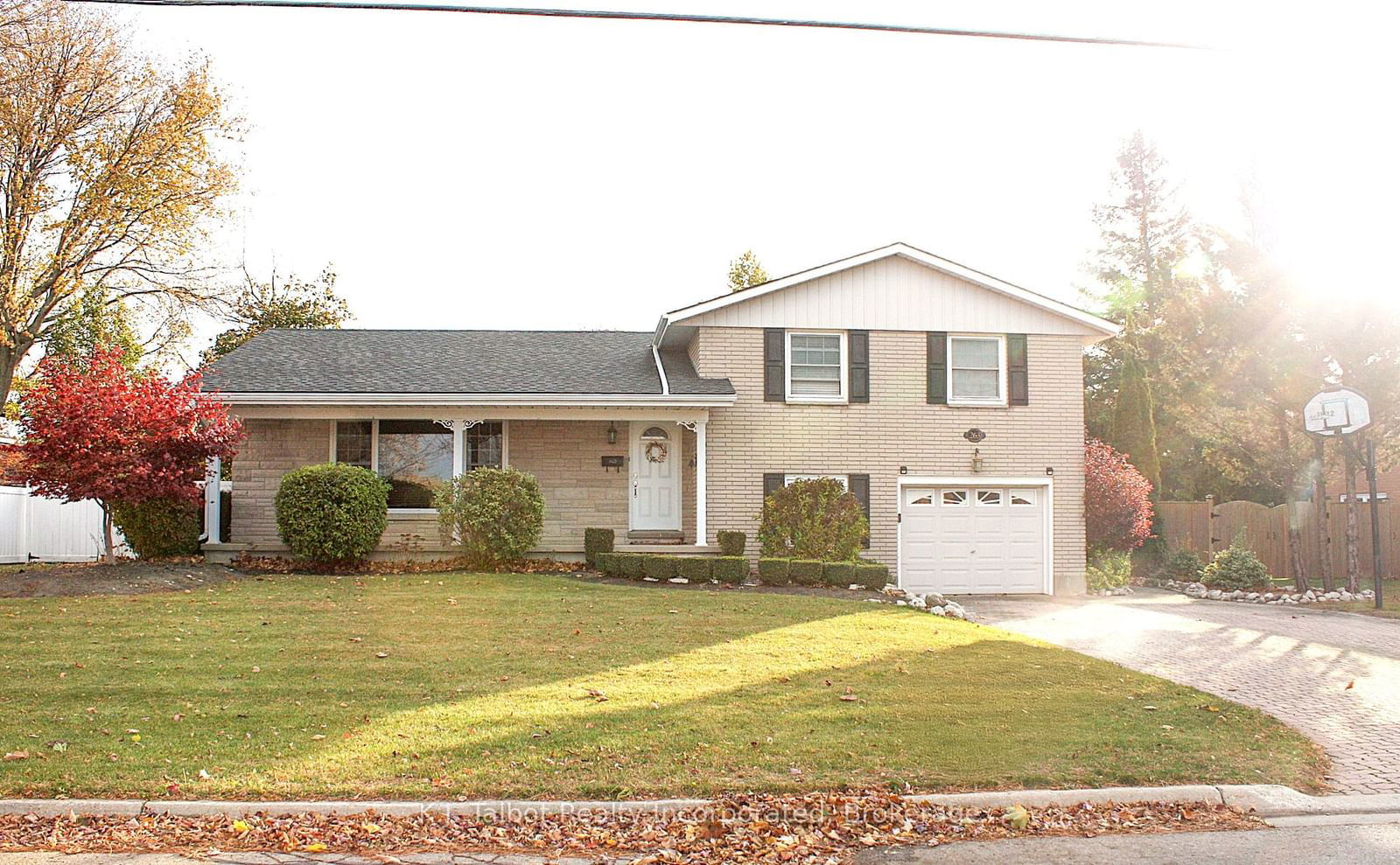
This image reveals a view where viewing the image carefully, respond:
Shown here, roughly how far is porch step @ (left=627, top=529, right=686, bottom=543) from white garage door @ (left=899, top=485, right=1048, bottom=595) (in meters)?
3.99

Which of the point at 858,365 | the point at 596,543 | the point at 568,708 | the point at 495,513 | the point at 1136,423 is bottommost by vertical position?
the point at 568,708

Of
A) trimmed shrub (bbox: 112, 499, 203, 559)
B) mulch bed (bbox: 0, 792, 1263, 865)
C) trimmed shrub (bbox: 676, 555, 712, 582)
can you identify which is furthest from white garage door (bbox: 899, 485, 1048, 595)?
mulch bed (bbox: 0, 792, 1263, 865)

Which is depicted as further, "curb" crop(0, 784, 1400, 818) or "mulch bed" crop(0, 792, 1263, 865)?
"curb" crop(0, 784, 1400, 818)

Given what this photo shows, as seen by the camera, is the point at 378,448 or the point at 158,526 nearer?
the point at 158,526

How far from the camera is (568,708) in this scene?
8.66 metres

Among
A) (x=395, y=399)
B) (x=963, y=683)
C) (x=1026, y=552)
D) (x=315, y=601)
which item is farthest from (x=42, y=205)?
(x=963, y=683)

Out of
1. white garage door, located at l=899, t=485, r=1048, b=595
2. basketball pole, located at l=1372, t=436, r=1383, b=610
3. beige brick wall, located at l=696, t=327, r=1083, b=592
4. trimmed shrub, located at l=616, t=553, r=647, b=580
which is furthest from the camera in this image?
white garage door, located at l=899, t=485, r=1048, b=595

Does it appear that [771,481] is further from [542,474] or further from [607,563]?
[542,474]

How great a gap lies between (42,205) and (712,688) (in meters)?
23.6

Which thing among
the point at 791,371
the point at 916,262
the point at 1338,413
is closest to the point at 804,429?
the point at 791,371

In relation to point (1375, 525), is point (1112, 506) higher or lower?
higher

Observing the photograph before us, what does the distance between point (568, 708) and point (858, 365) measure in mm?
12289

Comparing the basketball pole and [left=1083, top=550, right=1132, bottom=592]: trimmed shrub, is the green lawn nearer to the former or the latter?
[left=1083, top=550, right=1132, bottom=592]: trimmed shrub

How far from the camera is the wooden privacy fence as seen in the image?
81.3ft
